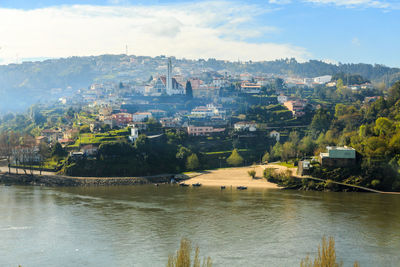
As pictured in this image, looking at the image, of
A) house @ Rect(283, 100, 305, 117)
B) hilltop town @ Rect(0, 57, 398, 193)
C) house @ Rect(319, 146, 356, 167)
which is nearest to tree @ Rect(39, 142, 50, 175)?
hilltop town @ Rect(0, 57, 398, 193)

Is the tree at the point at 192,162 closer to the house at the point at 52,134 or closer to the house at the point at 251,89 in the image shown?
the house at the point at 52,134

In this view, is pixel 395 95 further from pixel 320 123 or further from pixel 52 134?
pixel 52 134

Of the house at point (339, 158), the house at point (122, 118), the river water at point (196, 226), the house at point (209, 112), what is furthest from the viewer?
the house at point (209, 112)

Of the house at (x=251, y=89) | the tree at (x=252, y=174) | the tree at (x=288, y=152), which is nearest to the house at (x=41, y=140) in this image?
the tree at (x=252, y=174)

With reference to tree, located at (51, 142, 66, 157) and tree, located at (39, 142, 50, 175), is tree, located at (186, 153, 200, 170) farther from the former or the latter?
tree, located at (39, 142, 50, 175)

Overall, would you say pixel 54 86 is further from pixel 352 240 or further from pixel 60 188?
pixel 352 240

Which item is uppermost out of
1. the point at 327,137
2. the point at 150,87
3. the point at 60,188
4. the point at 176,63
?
the point at 176,63

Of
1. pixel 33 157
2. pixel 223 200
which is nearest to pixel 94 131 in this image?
pixel 33 157
